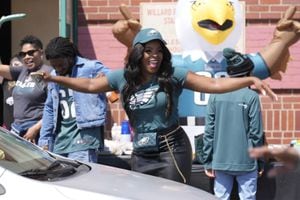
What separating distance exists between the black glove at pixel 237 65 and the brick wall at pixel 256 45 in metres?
1.64

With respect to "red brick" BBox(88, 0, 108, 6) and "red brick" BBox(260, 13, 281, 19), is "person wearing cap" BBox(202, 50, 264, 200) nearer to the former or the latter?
"red brick" BBox(260, 13, 281, 19)

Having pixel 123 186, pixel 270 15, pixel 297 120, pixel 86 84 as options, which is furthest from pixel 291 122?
pixel 123 186

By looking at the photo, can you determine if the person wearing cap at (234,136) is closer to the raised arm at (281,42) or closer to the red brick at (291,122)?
the raised arm at (281,42)

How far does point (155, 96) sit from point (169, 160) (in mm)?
465

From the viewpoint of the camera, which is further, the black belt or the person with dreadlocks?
the black belt

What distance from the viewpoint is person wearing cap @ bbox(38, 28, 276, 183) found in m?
4.44

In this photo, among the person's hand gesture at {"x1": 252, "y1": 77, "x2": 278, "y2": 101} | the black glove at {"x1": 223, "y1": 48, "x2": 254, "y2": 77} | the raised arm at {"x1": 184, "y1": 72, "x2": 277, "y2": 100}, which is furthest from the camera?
the black glove at {"x1": 223, "y1": 48, "x2": 254, "y2": 77}

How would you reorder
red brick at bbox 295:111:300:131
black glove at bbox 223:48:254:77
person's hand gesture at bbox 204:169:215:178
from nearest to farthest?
black glove at bbox 223:48:254:77 → person's hand gesture at bbox 204:169:215:178 → red brick at bbox 295:111:300:131

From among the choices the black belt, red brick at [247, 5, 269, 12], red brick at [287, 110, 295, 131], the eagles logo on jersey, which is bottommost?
red brick at [287, 110, 295, 131]

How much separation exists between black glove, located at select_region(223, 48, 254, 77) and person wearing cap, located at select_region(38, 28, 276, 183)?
1.02m

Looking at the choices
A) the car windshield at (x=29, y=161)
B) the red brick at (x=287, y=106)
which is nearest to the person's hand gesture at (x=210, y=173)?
the car windshield at (x=29, y=161)

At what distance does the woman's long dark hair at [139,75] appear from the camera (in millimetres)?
4438

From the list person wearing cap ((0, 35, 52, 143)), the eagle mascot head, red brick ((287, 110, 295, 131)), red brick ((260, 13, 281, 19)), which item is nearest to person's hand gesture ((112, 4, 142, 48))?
the eagle mascot head

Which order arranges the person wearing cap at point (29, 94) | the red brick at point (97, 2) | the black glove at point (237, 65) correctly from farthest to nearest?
the red brick at point (97, 2)
the person wearing cap at point (29, 94)
the black glove at point (237, 65)
